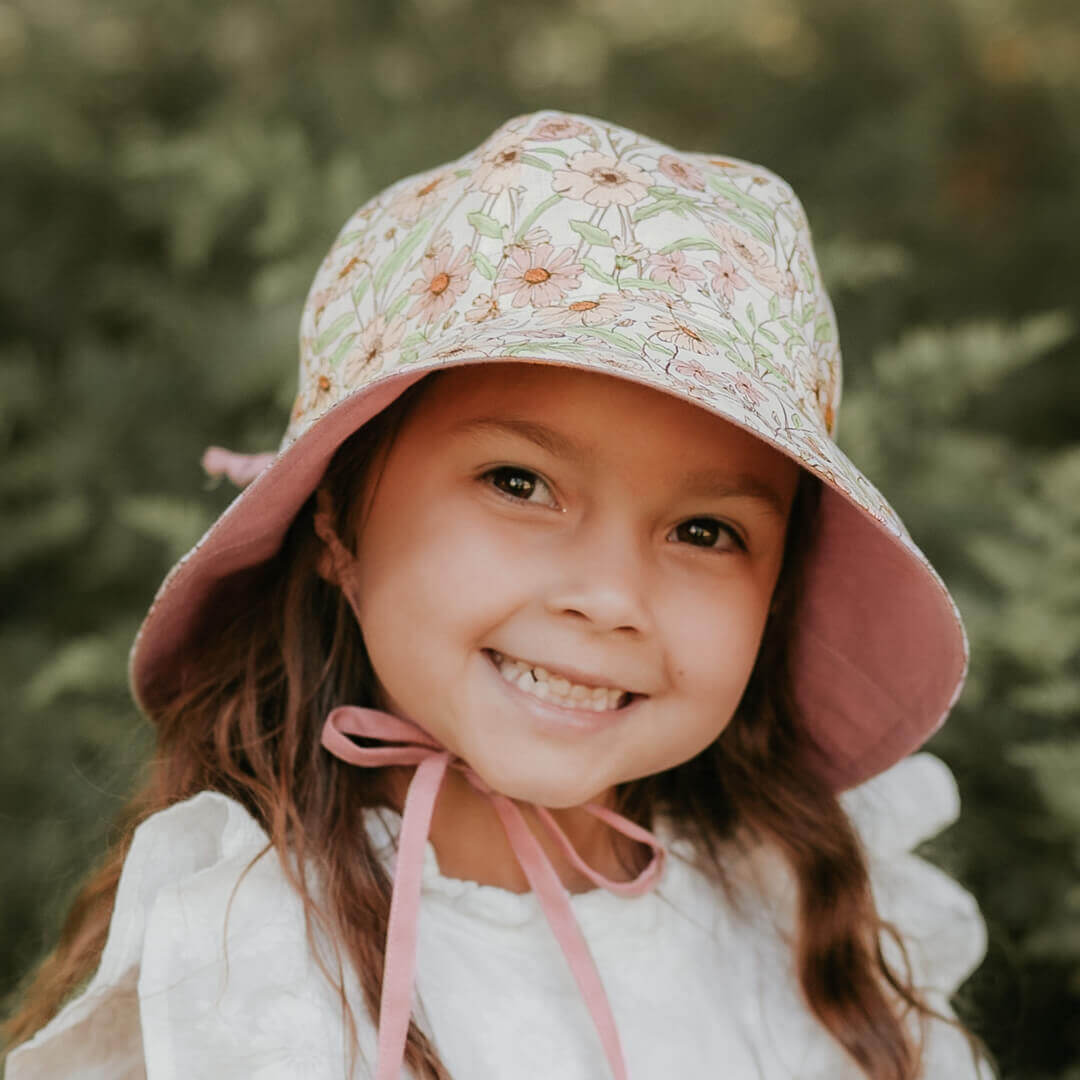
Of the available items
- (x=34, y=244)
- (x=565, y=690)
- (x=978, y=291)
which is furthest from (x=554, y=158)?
(x=978, y=291)

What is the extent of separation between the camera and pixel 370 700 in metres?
1.57

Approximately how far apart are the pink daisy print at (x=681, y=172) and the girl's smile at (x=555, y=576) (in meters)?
0.24

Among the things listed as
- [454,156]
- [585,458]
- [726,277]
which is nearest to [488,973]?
[585,458]

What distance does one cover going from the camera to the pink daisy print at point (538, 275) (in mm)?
1270

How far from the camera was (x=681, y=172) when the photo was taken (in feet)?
4.57

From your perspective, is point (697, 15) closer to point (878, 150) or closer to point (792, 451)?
point (878, 150)

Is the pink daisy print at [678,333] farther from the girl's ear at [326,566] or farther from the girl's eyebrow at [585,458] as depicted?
the girl's ear at [326,566]

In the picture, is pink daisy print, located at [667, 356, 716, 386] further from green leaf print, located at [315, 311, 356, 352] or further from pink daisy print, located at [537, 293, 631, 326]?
green leaf print, located at [315, 311, 356, 352]

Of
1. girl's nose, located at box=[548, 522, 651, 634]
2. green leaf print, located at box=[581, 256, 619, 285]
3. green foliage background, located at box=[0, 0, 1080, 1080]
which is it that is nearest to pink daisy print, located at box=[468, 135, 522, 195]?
green leaf print, located at box=[581, 256, 619, 285]

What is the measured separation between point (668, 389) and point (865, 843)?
99 centimetres

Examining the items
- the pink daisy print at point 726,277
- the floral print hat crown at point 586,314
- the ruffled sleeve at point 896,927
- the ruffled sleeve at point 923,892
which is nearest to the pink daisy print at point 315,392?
the floral print hat crown at point 586,314

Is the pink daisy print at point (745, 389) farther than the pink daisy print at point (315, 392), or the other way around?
the pink daisy print at point (315, 392)

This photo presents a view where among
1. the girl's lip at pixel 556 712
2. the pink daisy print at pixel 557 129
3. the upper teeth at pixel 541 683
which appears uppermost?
the pink daisy print at pixel 557 129

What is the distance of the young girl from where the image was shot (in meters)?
1.26
